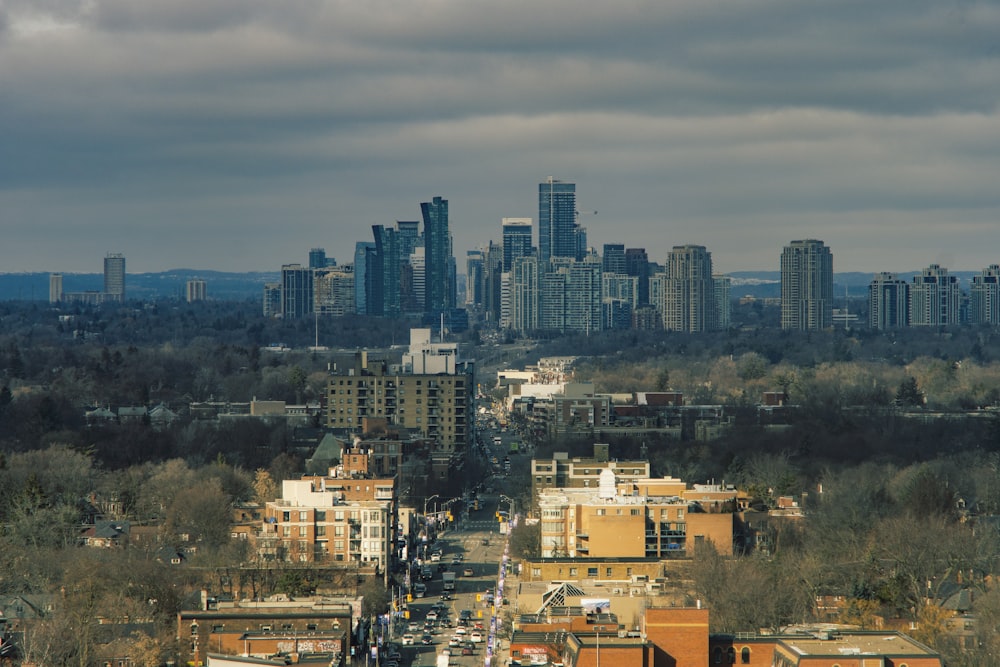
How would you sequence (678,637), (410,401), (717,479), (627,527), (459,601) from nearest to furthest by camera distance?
(678,637), (459,601), (627,527), (717,479), (410,401)

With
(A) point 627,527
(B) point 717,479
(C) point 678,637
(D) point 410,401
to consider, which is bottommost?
(B) point 717,479

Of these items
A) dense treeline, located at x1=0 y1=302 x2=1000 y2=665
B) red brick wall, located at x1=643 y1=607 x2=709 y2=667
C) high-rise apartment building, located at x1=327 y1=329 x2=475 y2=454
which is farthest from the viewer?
high-rise apartment building, located at x1=327 y1=329 x2=475 y2=454

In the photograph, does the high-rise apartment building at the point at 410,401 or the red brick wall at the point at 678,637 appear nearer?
the red brick wall at the point at 678,637

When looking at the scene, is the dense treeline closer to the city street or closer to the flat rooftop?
the city street

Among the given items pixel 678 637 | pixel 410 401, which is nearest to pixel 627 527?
pixel 678 637

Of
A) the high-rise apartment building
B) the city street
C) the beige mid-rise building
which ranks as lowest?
the city street

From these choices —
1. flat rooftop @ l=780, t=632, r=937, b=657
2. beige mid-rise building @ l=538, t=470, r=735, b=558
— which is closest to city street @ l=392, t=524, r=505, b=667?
beige mid-rise building @ l=538, t=470, r=735, b=558

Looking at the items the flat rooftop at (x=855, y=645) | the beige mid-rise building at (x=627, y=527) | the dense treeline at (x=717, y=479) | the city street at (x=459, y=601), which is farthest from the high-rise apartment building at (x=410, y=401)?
the flat rooftop at (x=855, y=645)

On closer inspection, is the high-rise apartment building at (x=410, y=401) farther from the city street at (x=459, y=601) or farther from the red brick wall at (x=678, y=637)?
the red brick wall at (x=678, y=637)

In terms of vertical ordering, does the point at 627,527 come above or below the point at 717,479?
above

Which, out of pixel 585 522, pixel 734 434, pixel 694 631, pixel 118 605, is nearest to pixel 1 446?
pixel 734 434

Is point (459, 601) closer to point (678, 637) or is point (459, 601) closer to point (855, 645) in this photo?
point (678, 637)

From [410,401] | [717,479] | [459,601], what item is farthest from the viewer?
[410,401]
